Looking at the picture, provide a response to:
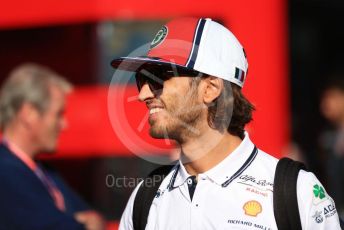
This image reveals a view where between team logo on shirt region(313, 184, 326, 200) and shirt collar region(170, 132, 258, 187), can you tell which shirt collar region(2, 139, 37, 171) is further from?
team logo on shirt region(313, 184, 326, 200)

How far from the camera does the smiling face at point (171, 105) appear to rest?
9.15 ft

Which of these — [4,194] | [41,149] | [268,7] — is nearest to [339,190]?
[268,7]

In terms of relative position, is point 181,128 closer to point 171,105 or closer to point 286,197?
point 171,105

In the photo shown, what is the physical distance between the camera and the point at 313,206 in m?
2.58

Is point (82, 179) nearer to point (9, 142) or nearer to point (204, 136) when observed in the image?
point (9, 142)

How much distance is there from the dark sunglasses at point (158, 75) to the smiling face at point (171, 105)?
14 mm

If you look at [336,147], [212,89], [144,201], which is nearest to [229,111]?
[212,89]

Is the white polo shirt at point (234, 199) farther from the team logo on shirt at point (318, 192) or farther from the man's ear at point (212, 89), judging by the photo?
the man's ear at point (212, 89)

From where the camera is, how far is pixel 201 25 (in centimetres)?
283

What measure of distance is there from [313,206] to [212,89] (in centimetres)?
59

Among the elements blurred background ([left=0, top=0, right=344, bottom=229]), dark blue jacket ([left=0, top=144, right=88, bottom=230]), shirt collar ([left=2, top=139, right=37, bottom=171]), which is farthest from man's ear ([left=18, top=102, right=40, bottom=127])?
blurred background ([left=0, top=0, right=344, bottom=229])

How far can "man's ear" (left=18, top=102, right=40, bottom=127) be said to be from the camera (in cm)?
432

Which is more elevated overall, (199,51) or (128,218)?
(199,51)

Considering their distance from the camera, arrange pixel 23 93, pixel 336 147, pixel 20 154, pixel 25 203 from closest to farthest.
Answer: pixel 25 203
pixel 20 154
pixel 23 93
pixel 336 147
